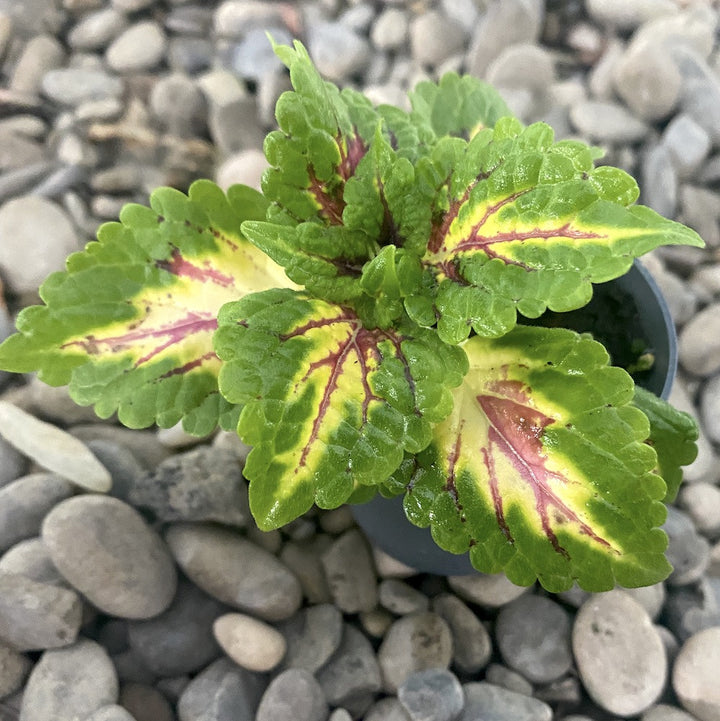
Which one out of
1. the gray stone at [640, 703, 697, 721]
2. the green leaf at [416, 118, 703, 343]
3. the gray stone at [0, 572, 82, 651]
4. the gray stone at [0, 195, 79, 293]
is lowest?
the gray stone at [640, 703, 697, 721]

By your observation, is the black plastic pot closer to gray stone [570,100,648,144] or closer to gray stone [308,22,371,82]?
gray stone [570,100,648,144]

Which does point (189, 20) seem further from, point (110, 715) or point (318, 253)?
point (110, 715)

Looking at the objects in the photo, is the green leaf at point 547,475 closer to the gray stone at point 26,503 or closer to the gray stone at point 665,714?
the gray stone at point 665,714

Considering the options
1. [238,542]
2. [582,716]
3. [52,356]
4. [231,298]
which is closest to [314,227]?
[231,298]

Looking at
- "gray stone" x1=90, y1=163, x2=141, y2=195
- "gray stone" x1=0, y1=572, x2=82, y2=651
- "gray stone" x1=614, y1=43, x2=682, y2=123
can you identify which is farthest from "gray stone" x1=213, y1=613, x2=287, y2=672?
"gray stone" x1=614, y1=43, x2=682, y2=123

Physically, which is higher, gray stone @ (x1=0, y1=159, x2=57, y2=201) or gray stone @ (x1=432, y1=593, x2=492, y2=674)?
gray stone @ (x1=0, y1=159, x2=57, y2=201)

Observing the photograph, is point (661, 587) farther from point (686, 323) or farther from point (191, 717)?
point (191, 717)
